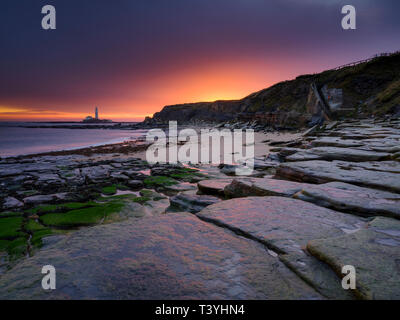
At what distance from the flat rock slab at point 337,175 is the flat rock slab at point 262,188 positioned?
59 centimetres

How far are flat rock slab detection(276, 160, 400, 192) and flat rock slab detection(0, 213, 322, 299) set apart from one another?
280 cm

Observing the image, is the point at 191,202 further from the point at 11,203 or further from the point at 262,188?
the point at 11,203

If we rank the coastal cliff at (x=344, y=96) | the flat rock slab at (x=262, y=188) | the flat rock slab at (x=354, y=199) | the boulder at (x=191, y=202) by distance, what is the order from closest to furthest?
the flat rock slab at (x=354, y=199), the flat rock slab at (x=262, y=188), the boulder at (x=191, y=202), the coastal cliff at (x=344, y=96)

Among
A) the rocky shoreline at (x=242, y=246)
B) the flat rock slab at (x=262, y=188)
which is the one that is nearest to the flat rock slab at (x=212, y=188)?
the rocky shoreline at (x=242, y=246)

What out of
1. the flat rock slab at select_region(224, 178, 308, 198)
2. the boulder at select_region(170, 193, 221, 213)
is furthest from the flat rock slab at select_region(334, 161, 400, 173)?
the boulder at select_region(170, 193, 221, 213)

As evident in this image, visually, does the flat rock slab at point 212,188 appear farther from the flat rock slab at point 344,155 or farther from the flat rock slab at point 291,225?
the flat rock slab at point 344,155

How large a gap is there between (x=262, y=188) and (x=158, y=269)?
266 cm

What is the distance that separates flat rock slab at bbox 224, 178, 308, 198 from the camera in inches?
143

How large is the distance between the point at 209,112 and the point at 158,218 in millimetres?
77686

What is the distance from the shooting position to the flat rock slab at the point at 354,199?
2.56 m

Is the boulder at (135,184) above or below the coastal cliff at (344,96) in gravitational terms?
below

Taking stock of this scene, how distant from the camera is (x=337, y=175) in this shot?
413 cm
